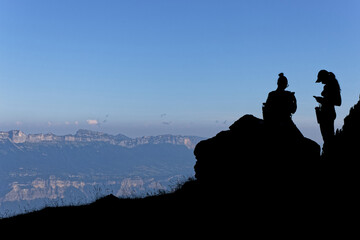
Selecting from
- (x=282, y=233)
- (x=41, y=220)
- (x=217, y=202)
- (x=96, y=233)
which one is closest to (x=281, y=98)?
(x=217, y=202)

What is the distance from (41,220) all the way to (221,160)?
7.67 m

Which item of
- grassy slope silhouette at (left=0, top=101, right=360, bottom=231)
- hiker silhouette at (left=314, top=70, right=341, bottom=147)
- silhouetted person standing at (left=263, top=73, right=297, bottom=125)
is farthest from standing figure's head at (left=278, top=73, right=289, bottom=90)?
grassy slope silhouette at (left=0, top=101, right=360, bottom=231)

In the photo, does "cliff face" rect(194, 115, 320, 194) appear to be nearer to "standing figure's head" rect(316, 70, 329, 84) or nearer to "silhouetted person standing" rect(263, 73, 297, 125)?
"silhouetted person standing" rect(263, 73, 297, 125)

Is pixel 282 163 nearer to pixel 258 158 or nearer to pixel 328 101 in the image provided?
pixel 258 158

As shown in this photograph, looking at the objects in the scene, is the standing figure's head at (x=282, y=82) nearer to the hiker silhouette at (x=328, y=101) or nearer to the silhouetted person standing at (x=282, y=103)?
the silhouetted person standing at (x=282, y=103)

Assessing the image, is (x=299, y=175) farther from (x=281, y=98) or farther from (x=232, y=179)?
(x=281, y=98)

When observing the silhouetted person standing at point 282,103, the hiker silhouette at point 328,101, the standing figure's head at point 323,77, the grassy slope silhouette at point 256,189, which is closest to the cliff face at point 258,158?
the grassy slope silhouette at point 256,189

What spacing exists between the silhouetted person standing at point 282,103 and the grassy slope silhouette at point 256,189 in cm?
88

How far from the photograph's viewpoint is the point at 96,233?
1192 centimetres

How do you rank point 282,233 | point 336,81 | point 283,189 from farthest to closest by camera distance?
point 336,81 → point 283,189 → point 282,233

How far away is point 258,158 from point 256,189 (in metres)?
1.26

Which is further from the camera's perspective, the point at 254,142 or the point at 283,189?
the point at 254,142

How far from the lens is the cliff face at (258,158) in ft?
41.6

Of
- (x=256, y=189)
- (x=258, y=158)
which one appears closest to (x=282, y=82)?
(x=258, y=158)
